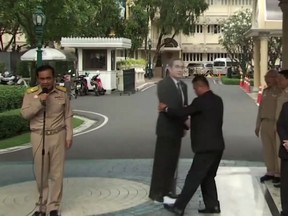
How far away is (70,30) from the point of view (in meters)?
28.2

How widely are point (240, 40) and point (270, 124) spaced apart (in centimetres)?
3650

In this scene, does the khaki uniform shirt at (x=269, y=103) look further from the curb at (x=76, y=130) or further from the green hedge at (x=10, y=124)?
the green hedge at (x=10, y=124)

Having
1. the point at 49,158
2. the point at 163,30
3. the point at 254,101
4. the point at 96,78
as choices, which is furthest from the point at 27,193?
the point at 163,30

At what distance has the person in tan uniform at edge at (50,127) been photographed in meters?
5.88

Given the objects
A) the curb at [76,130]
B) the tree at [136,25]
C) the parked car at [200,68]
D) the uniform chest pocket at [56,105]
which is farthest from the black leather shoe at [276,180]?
the parked car at [200,68]

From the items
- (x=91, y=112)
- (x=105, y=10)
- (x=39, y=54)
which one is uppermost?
(x=105, y=10)

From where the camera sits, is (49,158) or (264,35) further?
(264,35)

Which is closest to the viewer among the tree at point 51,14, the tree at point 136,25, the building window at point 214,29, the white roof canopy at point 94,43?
the tree at point 51,14

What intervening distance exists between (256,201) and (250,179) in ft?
4.32

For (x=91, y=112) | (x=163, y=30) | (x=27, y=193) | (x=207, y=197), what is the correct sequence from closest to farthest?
(x=207, y=197) → (x=27, y=193) → (x=91, y=112) → (x=163, y=30)

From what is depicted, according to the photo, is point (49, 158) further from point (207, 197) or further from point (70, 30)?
point (70, 30)

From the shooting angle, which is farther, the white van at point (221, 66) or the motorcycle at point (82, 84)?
the white van at point (221, 66)

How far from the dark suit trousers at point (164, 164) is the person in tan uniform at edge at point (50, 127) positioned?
1.24 m

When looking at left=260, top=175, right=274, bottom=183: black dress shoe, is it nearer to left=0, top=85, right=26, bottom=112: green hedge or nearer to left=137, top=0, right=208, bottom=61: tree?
left=0, top=85, right=26, bottom=112: green hedge
